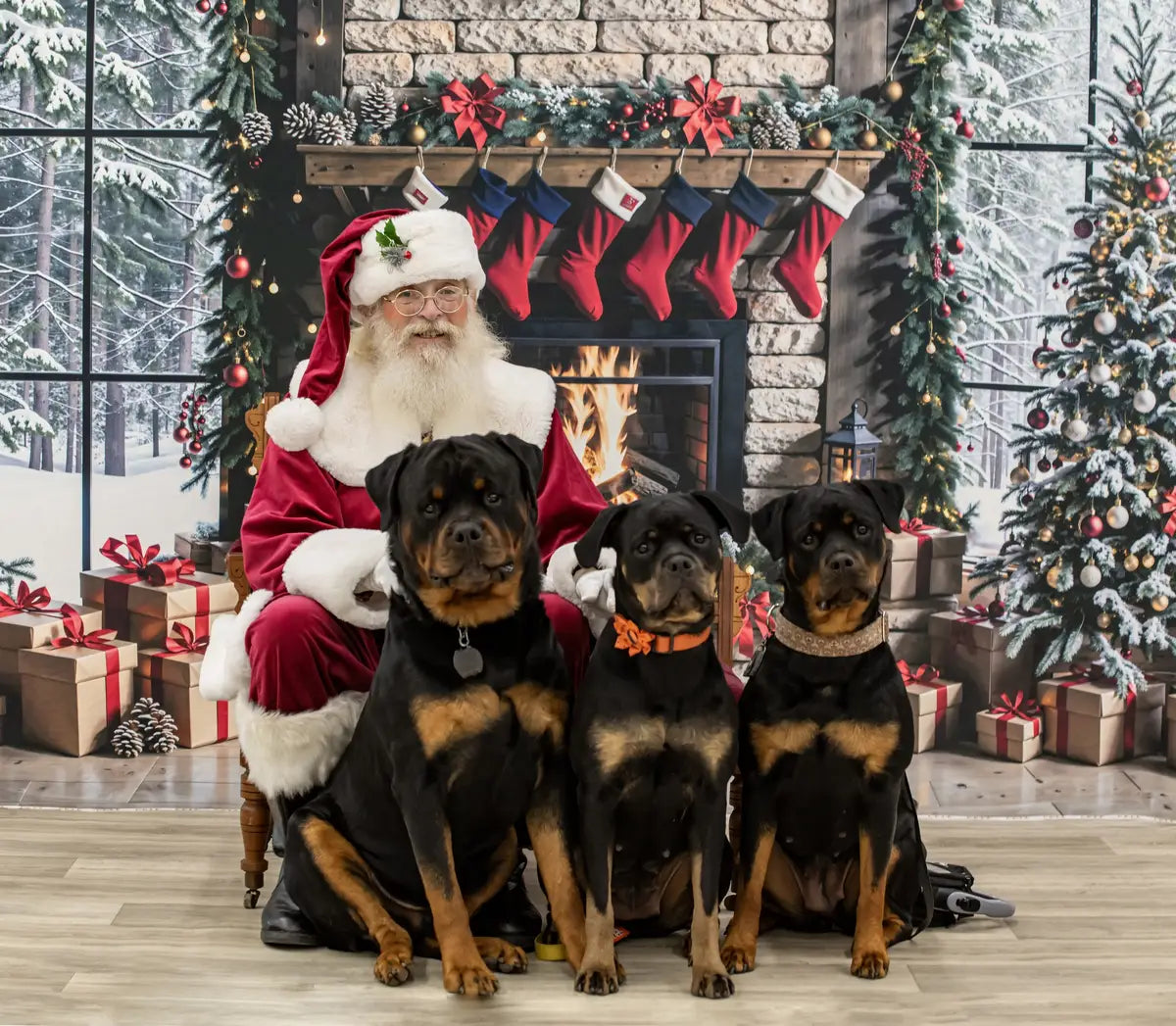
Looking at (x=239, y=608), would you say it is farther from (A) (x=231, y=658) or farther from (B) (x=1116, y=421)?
(B) (x=1116, y=421)

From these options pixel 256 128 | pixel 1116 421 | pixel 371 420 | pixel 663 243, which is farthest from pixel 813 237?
pixel 371 420

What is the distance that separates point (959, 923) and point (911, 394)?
207 centimetres

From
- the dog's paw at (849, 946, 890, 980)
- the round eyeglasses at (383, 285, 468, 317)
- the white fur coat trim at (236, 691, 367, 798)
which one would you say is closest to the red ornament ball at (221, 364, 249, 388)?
the round eyeglasses at (383, 285, 468, 317)

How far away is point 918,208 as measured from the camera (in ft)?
14.2

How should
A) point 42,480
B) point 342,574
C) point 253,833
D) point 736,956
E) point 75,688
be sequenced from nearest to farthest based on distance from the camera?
point 736,956
point 342,574
point 253,833
point 75,688
point 42,480

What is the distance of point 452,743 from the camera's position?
7.47 ft

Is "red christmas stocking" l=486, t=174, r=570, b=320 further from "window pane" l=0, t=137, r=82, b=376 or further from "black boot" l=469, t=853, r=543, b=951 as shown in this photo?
"black boot" l=469, t=853, r=543, b=951

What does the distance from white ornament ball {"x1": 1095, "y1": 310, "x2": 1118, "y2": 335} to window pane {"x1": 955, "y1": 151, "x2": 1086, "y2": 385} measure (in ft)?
1.65

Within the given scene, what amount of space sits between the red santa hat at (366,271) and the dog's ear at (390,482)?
62 centimetres

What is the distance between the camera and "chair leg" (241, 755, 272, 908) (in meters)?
2.74

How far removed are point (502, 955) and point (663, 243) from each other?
8.19ft

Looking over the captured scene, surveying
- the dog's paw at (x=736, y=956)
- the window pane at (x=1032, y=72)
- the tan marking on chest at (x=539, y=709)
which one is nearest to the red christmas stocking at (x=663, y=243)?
the window pane at (x=1032, y=72)

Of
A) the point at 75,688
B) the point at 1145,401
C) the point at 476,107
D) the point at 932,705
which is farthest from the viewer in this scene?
the point at 932,705

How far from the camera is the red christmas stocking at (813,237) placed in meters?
4.24
